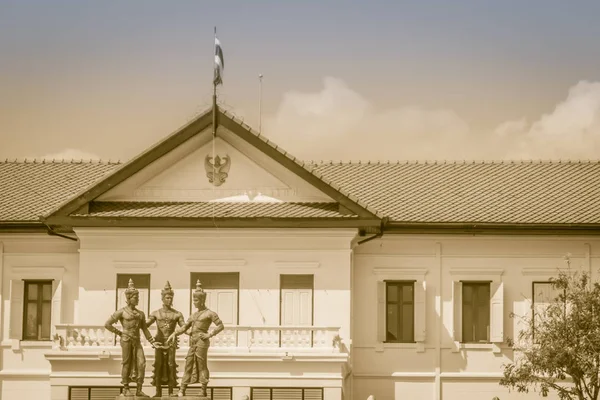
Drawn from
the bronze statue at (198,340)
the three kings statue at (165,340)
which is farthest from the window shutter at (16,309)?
the bronze statue at (198,340)

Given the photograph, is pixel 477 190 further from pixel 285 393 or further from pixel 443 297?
pixel 285 393

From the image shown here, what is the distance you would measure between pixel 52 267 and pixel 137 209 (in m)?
3.80

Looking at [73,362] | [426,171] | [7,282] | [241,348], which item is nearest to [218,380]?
[241,348]

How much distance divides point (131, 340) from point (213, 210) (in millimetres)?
6225

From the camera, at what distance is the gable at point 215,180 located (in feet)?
155

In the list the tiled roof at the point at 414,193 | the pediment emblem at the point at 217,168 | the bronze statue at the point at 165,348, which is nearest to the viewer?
the bronze statue at the point at 165,348

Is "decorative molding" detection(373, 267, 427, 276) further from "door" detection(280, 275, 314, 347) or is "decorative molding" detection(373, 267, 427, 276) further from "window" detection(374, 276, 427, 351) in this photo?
"door" detection(280, 275, 314, 347)

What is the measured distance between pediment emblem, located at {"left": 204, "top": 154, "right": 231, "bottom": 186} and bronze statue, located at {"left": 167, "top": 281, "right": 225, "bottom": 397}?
6269 millimetres

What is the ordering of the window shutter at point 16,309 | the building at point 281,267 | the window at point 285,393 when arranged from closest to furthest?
the window at point 285,393
the building at point 281,267
the window shutter at point 16,309

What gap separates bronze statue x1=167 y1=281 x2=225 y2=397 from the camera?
41.4m

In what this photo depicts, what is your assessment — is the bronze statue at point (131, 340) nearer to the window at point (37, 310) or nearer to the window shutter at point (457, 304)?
the window at point (37, 310)

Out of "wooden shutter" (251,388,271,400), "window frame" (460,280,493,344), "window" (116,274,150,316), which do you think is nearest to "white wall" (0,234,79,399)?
"window" (116,274,150,316)

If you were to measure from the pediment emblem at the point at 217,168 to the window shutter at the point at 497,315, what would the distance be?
820cm

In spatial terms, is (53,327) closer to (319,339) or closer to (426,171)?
(319,339)
